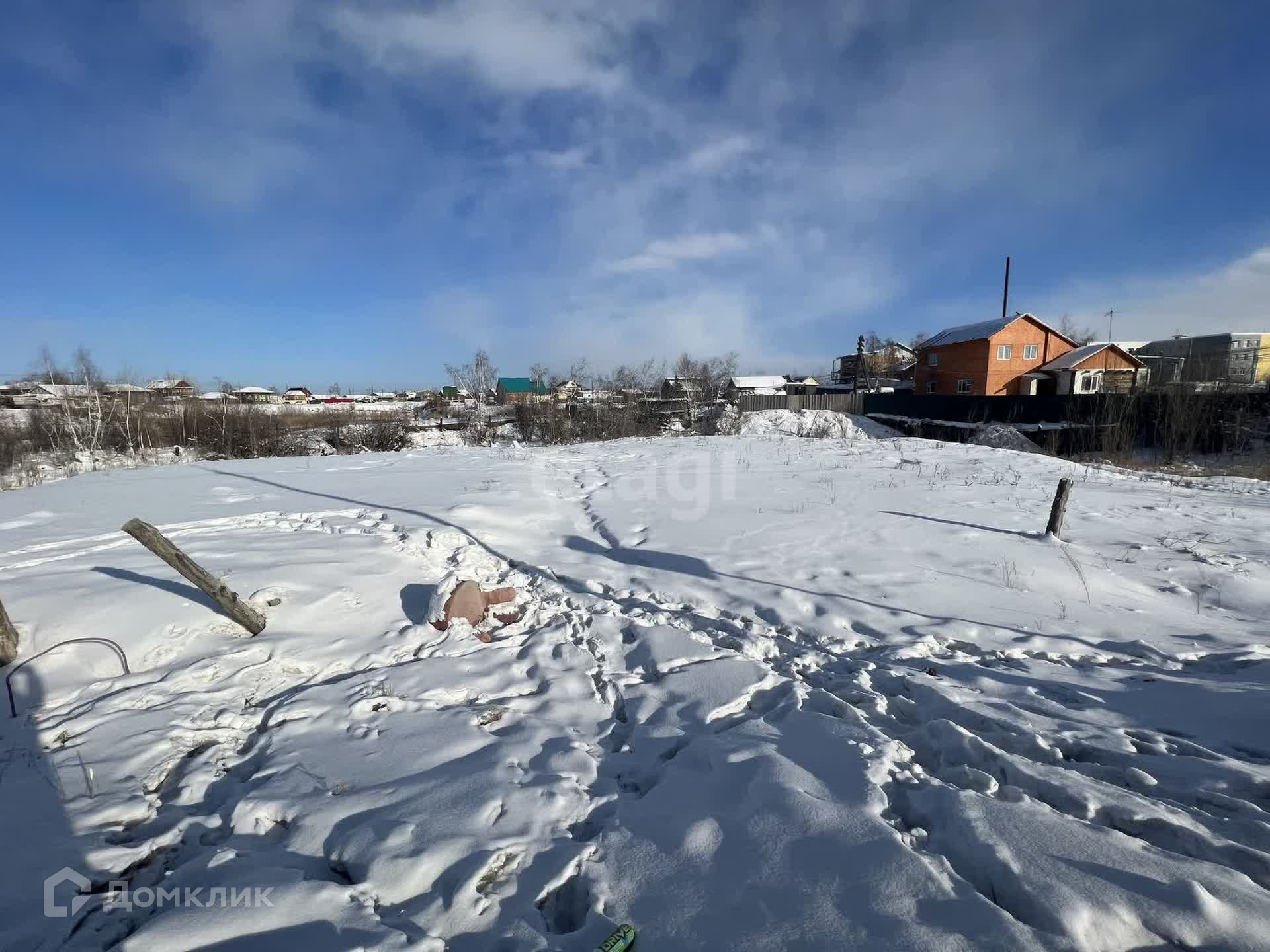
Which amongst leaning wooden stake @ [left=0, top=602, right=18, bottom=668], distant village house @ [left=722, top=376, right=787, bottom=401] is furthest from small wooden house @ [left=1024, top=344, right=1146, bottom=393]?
leaning wooden stake @ [left=0, top=602, right=18, bottom=668]

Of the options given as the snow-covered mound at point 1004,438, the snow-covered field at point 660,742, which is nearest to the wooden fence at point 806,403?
the snow-covered mound at point 1004,438

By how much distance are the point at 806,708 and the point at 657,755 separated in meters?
1.17

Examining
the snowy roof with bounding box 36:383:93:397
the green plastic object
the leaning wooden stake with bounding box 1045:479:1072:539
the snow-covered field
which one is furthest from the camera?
the snowy roof with bounding box 36:383:93:397

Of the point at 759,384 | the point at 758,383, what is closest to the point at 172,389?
the point at 759,384

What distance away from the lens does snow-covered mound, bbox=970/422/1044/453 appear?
20750 millimetres

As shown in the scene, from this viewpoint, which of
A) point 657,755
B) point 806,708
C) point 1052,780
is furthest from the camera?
point 806,708

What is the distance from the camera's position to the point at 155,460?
2134 centimetres

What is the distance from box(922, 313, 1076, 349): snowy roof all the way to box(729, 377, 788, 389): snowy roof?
23.6 m

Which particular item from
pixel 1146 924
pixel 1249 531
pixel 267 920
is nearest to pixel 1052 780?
pixel 1146 924

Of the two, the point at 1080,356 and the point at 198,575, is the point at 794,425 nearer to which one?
the point at 1080,356

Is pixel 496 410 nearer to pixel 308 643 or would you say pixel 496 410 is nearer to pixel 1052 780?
pixel 308 643

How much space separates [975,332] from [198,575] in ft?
135

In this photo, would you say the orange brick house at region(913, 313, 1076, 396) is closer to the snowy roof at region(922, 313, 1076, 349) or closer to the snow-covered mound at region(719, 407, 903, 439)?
the snowy roof at region(922, 313, 1076, 349)

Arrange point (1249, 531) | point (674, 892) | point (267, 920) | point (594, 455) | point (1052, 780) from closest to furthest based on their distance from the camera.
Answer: point (267, 920) → point (674, 892) → point (1052, 780) → point (1249, 531) → point (594, 455)
